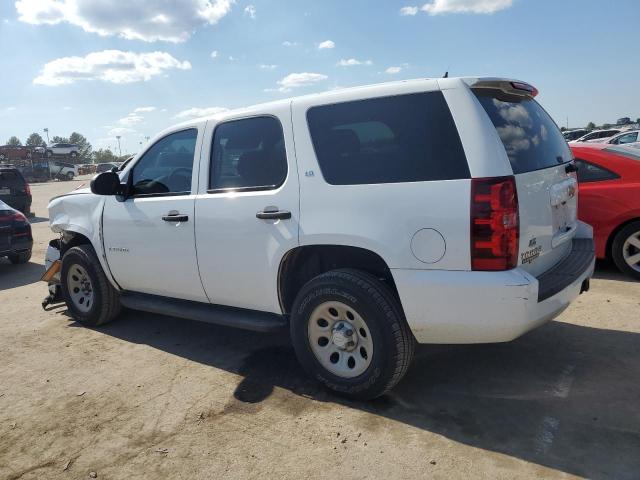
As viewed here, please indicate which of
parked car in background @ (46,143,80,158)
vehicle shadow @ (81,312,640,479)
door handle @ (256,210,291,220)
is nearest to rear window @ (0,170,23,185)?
vehicle shadow @ (81,312,640,479)

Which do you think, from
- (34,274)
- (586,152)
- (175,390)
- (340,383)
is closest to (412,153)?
(340,383)

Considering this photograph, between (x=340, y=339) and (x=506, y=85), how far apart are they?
76.0 inches

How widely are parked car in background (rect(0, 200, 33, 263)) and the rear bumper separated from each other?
7792mm

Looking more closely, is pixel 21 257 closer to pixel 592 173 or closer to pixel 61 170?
pixel 592 173

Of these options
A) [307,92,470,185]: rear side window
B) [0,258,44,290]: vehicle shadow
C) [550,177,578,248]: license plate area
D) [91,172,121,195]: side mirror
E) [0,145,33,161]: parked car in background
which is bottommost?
[0,258,44,290]: vehicle shadow

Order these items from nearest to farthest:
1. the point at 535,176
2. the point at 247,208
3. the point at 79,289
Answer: the point at 535,176
the point at 247,208
the point at 79,289

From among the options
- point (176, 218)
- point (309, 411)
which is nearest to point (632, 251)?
point (309, 411)

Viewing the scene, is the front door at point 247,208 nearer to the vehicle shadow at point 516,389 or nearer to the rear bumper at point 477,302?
the vehicle shadow at point 516,389

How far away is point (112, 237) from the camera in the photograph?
4.71m

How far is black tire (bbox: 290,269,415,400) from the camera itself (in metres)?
3.10

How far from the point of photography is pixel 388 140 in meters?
3.14

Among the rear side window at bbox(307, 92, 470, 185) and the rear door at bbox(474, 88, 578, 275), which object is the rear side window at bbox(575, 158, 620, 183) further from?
the rear side window at bbox(307, 92, 470, 185)

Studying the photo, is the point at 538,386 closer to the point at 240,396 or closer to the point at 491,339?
the point at 491,339

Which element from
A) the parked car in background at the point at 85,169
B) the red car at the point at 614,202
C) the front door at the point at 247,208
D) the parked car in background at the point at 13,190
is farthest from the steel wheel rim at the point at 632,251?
the parked car in background at the point at 85,169
